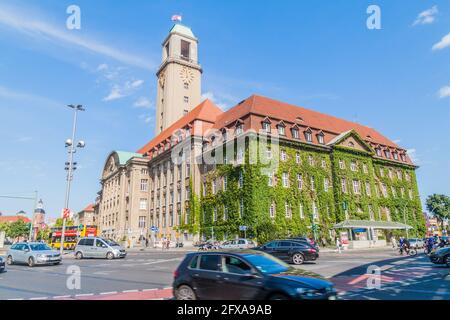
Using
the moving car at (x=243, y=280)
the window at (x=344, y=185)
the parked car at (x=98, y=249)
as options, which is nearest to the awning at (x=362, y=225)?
the window at (x=344, y=185)

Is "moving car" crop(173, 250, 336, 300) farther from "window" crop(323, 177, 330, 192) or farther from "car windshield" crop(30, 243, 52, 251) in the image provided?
"window" crop(323, 177, 330, 192)

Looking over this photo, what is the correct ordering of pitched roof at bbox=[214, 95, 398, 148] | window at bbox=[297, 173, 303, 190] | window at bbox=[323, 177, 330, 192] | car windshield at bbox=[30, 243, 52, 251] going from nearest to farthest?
car windshield at bbox=[30, 243, 52, 251], window at bbox=[297, 173, 303, 190], pitched roof at bbox=[214, 95, 398, 148], window at bbox=[323, 177, 330, 192]

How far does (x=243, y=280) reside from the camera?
7.73 meters

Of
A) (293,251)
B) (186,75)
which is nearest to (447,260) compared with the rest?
(293,251)

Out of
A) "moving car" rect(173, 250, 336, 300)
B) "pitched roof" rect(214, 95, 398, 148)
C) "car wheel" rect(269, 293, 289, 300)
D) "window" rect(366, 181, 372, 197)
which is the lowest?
"car wheel" rect(269, 293, 289, 300)

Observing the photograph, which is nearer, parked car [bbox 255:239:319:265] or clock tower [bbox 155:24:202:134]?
parked car [bbox 255:239:319:265]

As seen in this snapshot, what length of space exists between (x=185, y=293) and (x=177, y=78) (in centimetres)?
7257

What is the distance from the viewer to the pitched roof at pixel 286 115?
4712 cm

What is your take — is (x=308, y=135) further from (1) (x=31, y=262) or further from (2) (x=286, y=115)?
(1) (x=31, y=262)

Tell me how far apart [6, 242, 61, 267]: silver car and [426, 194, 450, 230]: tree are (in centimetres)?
10569

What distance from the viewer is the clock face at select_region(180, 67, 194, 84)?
77875 millimetres

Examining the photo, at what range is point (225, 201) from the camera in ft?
148

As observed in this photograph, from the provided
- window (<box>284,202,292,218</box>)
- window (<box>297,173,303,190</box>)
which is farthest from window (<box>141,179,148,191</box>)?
window (<box>297,173,303,190</box>)

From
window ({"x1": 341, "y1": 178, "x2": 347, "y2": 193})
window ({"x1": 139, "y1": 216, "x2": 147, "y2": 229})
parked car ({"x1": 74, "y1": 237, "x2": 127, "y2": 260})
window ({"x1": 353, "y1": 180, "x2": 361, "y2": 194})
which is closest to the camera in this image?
parked car ({"x1": 74, "y1": 237, "x2": 127, "y2": 260})
